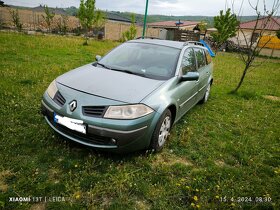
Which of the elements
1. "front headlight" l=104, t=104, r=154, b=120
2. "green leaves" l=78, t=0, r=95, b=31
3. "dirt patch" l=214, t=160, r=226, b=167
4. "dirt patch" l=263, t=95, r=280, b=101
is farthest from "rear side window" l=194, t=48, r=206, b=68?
"green leaves" l=78, t=0, r=95, b=31

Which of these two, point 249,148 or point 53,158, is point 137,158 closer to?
point 53,158

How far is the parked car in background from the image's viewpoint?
253cm

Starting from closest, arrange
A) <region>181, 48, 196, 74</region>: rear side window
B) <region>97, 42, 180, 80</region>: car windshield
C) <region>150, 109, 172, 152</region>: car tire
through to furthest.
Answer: <region>150, 109, 172, 152</region>: car tire
<region>97, 42, 180, 80</region>: car windshield
<region>181, 48, 196, 74</region>: rear side window

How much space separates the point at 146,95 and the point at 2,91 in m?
3.63

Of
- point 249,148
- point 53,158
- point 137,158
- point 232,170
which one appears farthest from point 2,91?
point 249,148

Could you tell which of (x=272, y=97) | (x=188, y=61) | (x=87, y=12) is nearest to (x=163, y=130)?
(x=188, y=61)

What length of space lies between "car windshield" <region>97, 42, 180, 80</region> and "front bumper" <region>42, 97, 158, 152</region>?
3.22 ft

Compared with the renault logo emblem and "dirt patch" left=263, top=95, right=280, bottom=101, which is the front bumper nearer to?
the renault logo emblem

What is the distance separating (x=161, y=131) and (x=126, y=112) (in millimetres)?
780

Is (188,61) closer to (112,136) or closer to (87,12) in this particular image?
(112,136)

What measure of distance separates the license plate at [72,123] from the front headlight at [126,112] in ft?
1.03

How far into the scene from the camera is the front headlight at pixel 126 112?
8.27 feet

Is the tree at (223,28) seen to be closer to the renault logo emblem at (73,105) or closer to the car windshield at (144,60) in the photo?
the car windshield at (144,60)

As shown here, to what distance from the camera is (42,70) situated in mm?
6961
